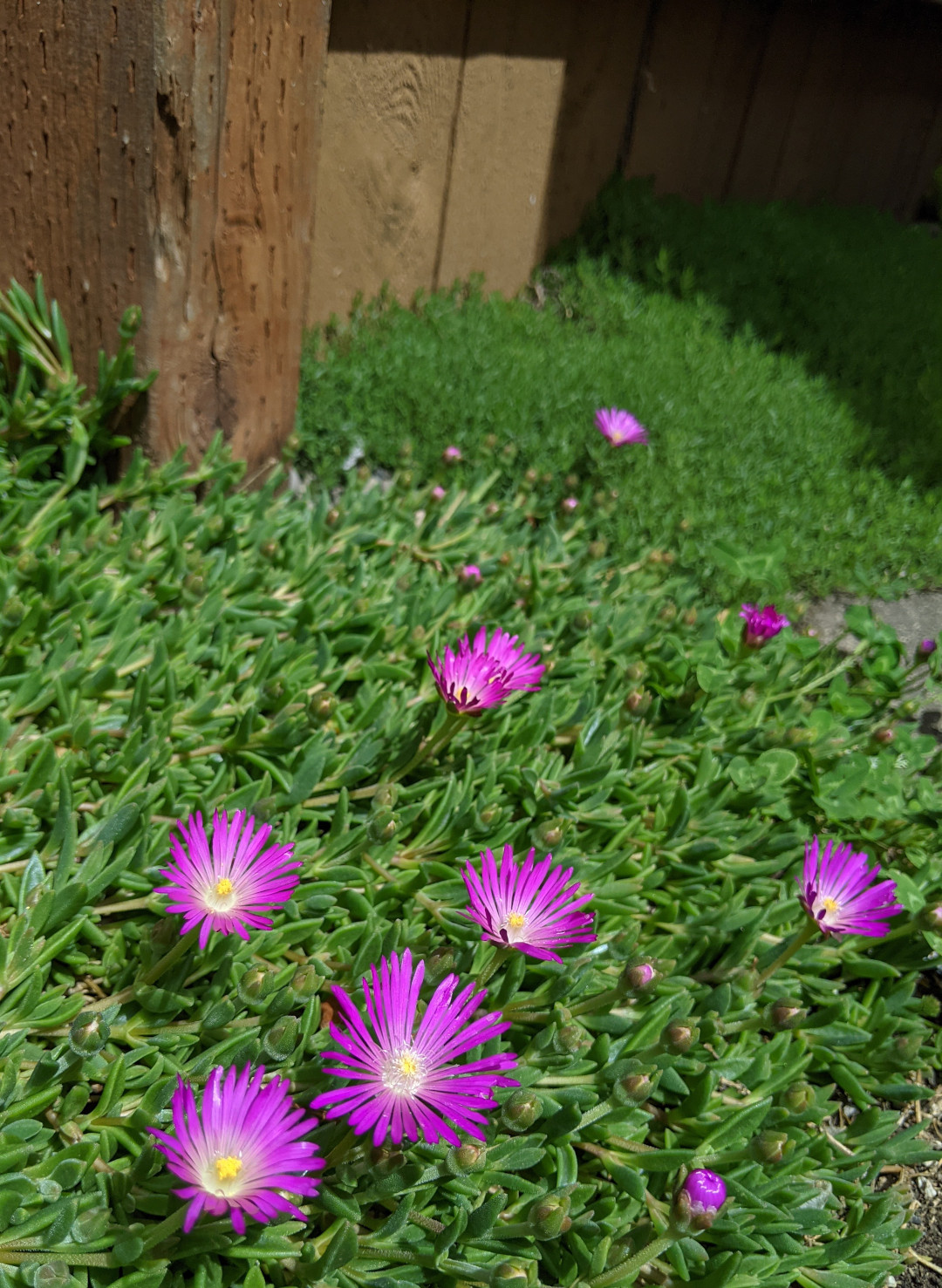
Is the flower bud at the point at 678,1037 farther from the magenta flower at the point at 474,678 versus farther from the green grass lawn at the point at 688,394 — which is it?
the green grass lawn at the point at 688,394

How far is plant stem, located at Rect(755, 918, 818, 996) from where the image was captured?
58.4 inches

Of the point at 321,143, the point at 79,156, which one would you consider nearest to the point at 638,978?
the point at 79,156

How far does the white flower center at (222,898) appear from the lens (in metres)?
1.23

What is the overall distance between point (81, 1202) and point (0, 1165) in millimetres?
99

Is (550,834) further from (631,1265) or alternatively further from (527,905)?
(631,1265)

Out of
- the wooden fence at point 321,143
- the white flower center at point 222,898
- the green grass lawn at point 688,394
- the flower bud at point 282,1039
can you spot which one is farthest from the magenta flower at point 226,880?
the green grass lawn at point 688,394

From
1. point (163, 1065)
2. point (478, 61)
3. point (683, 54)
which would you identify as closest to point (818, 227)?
point (683, 54)

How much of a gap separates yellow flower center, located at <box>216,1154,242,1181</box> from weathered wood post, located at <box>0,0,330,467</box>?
1666 mm

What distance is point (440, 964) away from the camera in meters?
1.26

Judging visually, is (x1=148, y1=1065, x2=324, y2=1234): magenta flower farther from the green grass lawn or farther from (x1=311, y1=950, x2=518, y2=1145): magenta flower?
the green grass lawn

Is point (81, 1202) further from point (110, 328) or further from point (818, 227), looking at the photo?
point (818, 227)

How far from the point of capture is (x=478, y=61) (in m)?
3.19

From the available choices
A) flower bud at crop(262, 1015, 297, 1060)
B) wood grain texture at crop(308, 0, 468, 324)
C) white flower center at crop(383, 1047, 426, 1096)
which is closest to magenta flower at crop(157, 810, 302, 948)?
flower bud at crop(262, 1015, 297, 1060)

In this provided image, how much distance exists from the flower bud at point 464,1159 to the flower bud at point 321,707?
2.54ft
